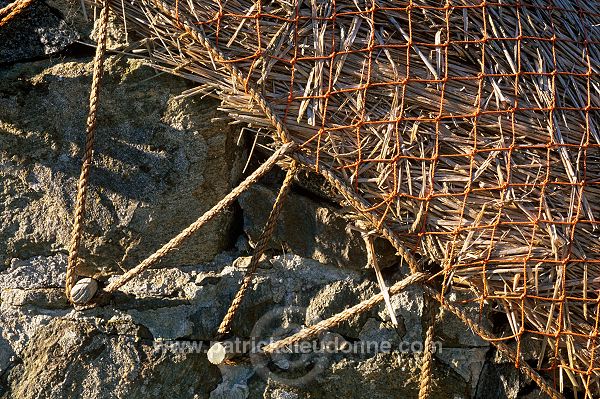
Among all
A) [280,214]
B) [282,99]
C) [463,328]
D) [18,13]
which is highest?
[18,13]

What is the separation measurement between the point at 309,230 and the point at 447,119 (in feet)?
1.06

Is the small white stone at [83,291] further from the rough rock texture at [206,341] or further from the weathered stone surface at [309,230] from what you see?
the weathered stone surface at [309,230]

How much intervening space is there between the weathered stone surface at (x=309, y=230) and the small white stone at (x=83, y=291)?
29cm

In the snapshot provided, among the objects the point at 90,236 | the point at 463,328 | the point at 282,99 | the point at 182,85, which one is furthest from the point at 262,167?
the point at 463,328

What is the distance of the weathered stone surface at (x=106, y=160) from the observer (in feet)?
4.36

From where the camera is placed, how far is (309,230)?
4.52 feet

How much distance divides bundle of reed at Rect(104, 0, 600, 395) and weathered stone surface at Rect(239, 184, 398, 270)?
0.11m

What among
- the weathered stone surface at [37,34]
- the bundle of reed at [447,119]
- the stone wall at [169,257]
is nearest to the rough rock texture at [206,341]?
the stone wall at [169,257]

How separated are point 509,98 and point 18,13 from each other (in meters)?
0.85

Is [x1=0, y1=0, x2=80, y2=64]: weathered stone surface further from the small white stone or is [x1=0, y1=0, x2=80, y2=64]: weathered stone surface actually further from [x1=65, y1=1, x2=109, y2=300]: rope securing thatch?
the small white stone

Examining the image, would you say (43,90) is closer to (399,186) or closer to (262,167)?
(262,167)

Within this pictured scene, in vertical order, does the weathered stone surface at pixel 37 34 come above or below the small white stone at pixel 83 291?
above

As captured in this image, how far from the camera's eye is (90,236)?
133 cm

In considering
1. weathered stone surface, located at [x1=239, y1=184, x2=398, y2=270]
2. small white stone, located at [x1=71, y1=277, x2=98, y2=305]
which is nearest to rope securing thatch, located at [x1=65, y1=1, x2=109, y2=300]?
small white stone, located at [x1=71, y1=277, x2=98, y2=305]
